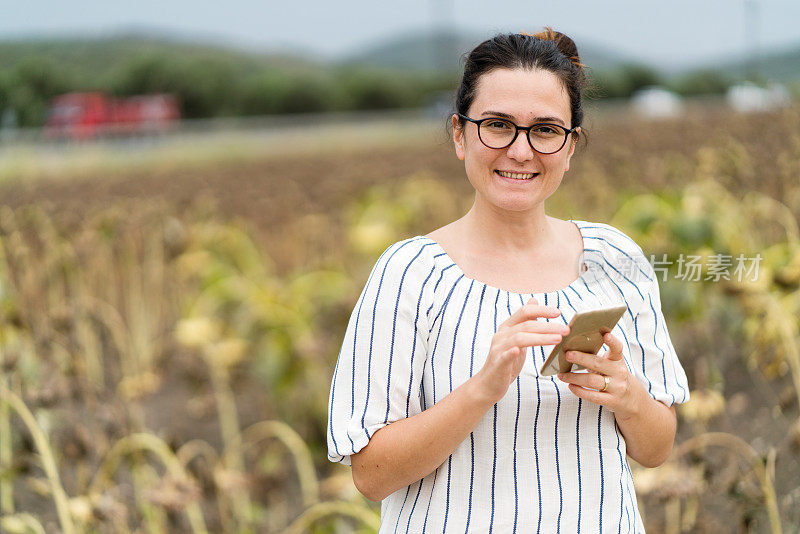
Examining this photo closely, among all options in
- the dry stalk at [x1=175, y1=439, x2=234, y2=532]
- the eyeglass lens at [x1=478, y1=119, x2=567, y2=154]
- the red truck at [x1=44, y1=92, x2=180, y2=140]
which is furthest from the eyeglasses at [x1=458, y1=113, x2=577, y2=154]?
the red truck at [x1=44, y1=92, x2=180, y2=140]

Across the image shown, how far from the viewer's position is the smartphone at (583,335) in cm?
105

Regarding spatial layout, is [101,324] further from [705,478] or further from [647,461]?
[647,461]

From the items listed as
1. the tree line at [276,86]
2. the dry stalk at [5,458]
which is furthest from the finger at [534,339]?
the tree line at [276,86]

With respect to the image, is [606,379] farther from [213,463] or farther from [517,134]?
[213,463]

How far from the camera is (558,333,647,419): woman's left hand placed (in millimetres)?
1119

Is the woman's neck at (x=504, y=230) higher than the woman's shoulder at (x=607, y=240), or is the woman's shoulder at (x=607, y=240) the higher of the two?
the woman's neck at (x=504, y=230)

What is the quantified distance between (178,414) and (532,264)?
313cm

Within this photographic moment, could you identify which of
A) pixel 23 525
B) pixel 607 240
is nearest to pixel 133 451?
pixel 23 525

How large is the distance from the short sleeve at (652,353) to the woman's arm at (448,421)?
0.87 ft

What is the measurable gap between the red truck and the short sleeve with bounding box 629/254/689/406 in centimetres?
833

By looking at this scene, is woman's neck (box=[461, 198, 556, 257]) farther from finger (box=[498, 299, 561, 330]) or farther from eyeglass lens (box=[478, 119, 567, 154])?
finger (box=[498, 299, 561, 330])

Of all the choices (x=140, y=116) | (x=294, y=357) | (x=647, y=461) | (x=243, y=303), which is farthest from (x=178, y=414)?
(x=140, y=116)

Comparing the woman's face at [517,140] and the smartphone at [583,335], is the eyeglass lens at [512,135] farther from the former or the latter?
the smartphone at [583,335]

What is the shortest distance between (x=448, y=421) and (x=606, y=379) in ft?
0.70
